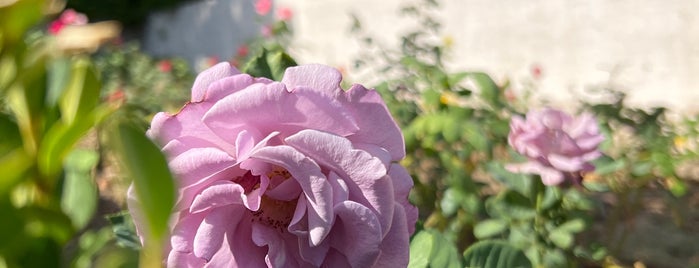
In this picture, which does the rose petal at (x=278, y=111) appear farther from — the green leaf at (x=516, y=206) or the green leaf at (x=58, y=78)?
the green leaf at (x=516, y=206)

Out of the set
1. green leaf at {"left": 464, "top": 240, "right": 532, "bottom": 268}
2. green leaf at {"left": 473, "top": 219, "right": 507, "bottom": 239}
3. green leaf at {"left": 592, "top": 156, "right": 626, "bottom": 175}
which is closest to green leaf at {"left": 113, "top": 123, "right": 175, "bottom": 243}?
green leaf at {"left": 464, "top": 240, "right": 532, "bottom": 268}

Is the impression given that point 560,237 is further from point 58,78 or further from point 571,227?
point 58,78

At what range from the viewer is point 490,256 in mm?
850

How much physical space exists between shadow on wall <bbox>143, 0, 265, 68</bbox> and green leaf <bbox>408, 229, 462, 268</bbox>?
6.77 m

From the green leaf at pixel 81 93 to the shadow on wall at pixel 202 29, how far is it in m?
7.21

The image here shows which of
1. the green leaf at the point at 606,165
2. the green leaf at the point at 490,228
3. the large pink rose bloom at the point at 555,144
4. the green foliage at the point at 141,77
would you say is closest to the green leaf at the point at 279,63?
the large pink rose bloom at the point at 555,144

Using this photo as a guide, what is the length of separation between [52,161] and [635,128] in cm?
265

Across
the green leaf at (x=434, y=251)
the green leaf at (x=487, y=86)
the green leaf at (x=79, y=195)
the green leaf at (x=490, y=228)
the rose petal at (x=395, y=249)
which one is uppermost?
the green leaf at (x=79, y=195)

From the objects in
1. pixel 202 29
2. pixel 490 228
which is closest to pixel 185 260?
pixel 490 228

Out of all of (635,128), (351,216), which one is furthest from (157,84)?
(351,216)

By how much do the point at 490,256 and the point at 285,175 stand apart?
1.24 ft

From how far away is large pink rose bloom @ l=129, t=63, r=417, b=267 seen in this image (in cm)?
51

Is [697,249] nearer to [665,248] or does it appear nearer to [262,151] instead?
[665,248]

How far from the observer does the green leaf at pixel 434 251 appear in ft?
2.27
